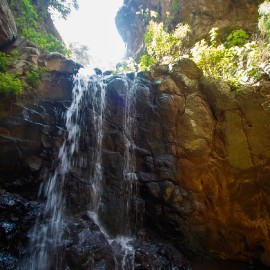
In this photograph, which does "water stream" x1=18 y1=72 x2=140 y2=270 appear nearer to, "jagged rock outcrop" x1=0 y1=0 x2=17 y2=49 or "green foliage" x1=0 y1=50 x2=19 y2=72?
"green foliage" x1=0 y1=50 x2=19 y2=72

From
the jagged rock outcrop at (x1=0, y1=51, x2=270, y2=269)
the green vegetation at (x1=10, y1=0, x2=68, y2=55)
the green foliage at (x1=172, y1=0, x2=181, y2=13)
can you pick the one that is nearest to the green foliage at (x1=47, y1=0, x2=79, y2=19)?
the green vegetation at (x1=10, y1=0, x2=68, y2=55)

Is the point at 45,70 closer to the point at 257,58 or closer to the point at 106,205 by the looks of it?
the point at 106,205

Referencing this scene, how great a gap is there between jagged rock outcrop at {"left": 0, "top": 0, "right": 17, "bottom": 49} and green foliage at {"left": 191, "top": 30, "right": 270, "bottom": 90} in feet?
23.6

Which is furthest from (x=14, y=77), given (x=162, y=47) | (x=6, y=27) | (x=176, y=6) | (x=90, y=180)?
(x=176, y=6)

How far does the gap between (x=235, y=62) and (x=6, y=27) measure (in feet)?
28.5

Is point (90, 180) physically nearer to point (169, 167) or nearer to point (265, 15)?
point (169, 167)

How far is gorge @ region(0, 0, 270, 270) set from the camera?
6.06 metres

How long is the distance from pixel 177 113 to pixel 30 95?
16.9ft

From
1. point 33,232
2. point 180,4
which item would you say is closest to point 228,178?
point 33,232

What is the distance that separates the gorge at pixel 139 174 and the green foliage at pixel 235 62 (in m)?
0.57

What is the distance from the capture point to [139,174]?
294 inches

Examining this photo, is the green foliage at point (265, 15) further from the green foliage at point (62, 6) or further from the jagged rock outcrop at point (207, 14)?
the green foliage at point (62, 6)

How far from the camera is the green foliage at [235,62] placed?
8.16 m

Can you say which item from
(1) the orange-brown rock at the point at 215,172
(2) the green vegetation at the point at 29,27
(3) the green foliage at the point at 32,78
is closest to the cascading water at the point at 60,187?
(3) the green foliage at the point at 32,78
